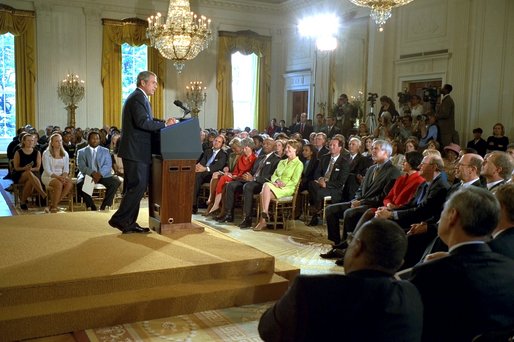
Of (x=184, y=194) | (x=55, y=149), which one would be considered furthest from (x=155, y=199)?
(x=55, y=149)

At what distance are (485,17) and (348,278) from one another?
31.3 feet

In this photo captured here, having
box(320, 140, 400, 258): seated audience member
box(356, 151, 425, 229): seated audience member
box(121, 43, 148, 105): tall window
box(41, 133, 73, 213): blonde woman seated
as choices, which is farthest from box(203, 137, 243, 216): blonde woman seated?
box(121, 43, 148, 105): tall window

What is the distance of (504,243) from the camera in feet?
7.88

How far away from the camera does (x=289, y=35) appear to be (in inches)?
637

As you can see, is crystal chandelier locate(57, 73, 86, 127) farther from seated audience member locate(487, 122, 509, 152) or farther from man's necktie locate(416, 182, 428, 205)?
man's necktie locate(416, 182, 428, 205)

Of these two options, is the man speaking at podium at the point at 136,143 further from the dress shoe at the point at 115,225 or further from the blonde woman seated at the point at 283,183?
the blonde woman seated at the point at 283,183

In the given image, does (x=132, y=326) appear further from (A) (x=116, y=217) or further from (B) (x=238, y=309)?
(A) (x=116, y=217)

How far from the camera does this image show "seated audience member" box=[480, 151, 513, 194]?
12.9ft

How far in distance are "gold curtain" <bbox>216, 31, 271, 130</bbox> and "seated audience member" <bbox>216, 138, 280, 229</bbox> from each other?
829 cm

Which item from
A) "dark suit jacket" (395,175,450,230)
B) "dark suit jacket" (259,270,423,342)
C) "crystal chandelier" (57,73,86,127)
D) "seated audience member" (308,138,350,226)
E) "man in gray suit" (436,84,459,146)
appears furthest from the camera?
"crystal chandelier" (57,73,86,127)

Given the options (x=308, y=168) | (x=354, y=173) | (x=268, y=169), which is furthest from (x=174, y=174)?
(x=308, y=168)

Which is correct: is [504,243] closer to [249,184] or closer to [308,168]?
[249,184]

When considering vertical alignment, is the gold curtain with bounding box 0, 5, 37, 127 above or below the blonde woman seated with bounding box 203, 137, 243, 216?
above

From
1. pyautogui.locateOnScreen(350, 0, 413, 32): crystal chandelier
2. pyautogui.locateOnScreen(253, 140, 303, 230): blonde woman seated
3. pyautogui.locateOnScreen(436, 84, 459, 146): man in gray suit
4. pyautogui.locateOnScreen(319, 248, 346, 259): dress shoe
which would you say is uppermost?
pyautogui.locateOnScreen(350, 0, 413, 32): crystal chandelier
